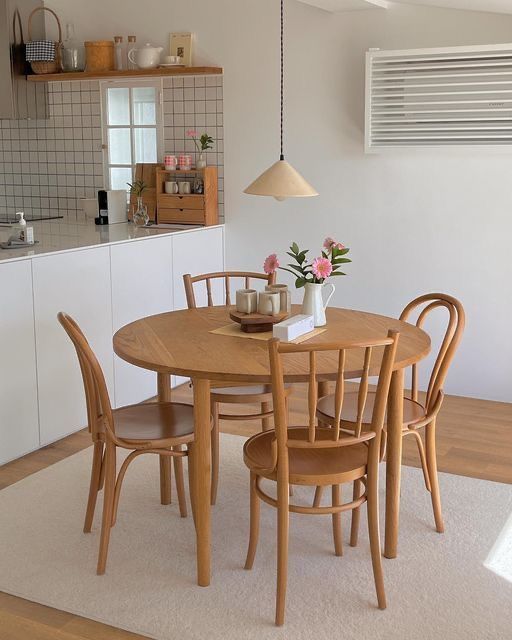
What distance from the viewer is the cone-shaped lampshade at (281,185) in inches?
113

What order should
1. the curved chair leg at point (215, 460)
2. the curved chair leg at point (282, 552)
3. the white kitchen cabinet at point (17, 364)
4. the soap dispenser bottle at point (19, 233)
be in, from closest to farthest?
the curved chair leg at point (282, 552) < the curved chair leg at point (215, 460) < the white kitchen cabinet at point (17, 364) < the soap dispenser bottle at point (19, 233)

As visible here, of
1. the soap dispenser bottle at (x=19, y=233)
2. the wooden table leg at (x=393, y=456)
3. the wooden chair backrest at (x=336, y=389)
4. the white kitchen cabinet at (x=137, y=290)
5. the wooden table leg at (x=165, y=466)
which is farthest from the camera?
the white kitchen cabinet at (x=137, y=290)

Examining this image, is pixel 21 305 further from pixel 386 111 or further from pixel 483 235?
pixel 483 235

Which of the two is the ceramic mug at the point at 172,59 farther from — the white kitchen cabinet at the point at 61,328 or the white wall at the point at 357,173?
the white kitchen cabinet at the point at 61,328

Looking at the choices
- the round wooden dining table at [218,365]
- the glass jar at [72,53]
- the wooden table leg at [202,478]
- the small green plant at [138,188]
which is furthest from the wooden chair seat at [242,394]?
the glass jar at [72,53]

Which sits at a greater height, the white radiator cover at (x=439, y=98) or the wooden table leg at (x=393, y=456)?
the white radiator cover at (x=439, y=98)

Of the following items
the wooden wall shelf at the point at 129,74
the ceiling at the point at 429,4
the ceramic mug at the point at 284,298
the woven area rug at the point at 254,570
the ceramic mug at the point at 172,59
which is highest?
the ceiling at the point at 429,4

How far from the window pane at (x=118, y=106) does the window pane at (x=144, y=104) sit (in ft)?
0.17

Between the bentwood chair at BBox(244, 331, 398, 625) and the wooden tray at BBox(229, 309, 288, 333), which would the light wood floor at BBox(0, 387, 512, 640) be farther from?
the wooden tray at BBox(229, 309, 288, 333)

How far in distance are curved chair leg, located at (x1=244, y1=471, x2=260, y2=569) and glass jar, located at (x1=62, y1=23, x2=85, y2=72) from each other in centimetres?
346

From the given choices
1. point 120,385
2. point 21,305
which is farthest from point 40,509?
point 120,385

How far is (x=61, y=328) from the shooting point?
13.0ft

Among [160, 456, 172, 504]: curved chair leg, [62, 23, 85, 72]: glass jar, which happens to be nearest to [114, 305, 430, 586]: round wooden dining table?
[160, 456, 172, 504]: curved chair leg

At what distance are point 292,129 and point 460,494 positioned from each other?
2347 millimetres
